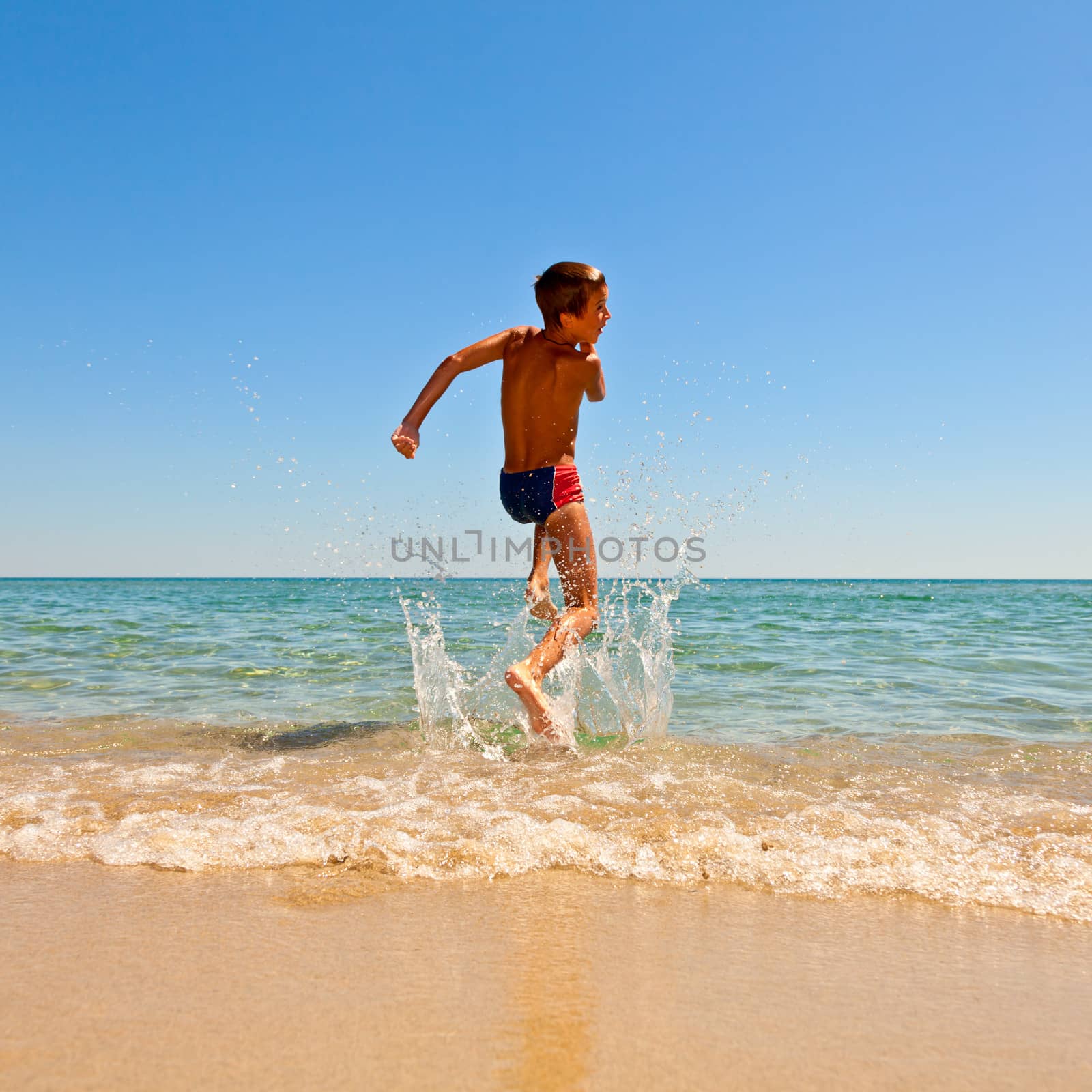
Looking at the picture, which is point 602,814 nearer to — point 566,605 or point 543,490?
point 566,605

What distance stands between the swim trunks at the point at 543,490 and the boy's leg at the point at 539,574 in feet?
0.37

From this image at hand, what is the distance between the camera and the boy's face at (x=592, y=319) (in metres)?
3.60

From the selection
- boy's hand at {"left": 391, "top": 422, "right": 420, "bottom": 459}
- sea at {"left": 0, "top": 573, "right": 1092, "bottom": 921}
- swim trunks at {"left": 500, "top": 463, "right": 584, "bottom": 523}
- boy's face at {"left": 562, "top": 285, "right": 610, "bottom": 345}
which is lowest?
sea at {"left": 0, "top": 573, "right": 1092, "bottom": 921}

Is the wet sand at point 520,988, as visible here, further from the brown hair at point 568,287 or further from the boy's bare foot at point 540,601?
the brown hair at point 568,287

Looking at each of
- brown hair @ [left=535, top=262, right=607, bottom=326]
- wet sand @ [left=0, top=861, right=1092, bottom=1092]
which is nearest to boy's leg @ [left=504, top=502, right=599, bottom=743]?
brown hair @ [left=535, top=262, right=607, bottom=326]

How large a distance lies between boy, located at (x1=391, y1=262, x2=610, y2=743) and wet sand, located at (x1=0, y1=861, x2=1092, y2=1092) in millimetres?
1605

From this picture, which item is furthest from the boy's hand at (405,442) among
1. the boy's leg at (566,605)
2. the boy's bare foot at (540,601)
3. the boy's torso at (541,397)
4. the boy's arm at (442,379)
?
the boy's bare foot at (540,601)

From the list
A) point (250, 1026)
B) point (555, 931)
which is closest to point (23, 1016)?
point (250, 1026)

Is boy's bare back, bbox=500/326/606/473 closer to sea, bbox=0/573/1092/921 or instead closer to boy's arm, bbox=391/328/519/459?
boy's arm, bbox=391/328/519/459

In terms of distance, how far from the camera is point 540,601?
393 cm

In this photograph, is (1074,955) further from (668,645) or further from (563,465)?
(668,645)

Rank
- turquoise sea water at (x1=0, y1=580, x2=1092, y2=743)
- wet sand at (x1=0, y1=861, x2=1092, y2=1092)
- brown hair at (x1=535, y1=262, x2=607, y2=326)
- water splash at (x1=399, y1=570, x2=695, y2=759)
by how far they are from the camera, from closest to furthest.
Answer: wet sand at (x1=0, y1=861, x2=1092, y2=1092) < brown hair at (x1=535, y1=262, x2=607, y2=326) < water splash at (x1=399, y1=570, x2=695, y2=759) < turquoise sea water at (x1=0, y1=580, x2=1092, y2=743)

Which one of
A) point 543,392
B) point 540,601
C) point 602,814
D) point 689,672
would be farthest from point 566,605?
point 689,672

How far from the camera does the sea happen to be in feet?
7.55
